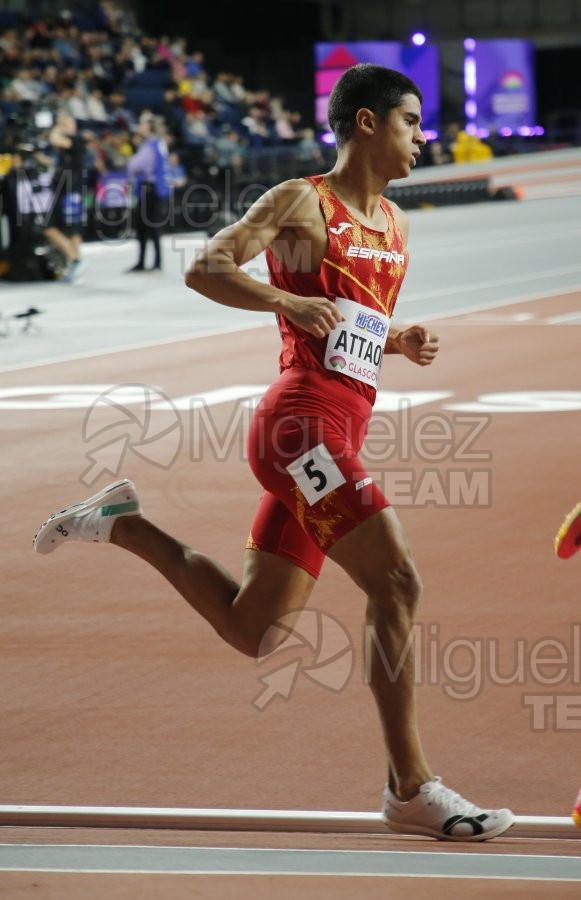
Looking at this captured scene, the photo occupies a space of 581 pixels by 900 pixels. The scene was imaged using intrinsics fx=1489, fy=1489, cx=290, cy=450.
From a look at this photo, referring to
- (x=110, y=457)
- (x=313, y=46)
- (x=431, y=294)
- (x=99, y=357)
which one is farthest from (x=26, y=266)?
(x=313, y=46)

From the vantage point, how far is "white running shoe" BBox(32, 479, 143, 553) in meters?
4.96

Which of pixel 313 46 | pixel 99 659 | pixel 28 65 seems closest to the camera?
pixel 99 659

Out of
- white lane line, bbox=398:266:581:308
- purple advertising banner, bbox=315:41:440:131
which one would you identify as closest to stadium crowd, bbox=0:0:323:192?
purple advertising banner, bbox=315:41:440:131

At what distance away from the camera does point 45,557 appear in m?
7.71

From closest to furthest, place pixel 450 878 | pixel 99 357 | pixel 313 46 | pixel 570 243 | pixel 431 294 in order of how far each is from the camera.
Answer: pixel 450 878, pixel 99 357, pixel 431 294, pixel 570 243, pixel 313 46

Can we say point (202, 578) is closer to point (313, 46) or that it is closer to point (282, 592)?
point (282, 592)

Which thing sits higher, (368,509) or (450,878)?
(368,509)

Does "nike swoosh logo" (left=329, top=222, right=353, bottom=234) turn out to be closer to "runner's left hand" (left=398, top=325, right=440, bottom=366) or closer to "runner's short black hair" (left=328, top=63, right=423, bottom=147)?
"runner's short black hair" (left=328, top=63, right=423, bottom=147)

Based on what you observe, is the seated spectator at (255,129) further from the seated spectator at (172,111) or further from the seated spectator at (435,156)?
the seated spectator at (435,156)

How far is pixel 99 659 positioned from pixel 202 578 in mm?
1448

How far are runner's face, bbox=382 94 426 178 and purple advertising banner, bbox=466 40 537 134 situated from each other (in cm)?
4796

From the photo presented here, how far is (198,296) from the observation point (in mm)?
20219

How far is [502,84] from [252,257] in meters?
48.8

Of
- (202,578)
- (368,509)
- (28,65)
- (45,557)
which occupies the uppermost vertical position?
(28,65)
